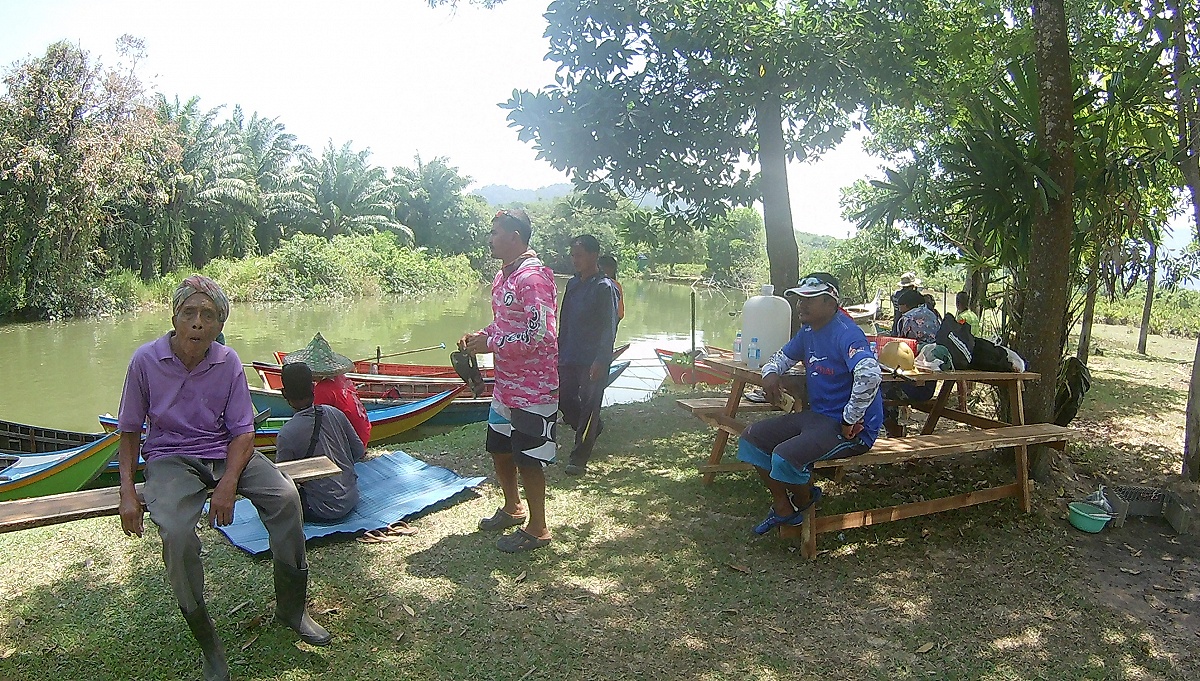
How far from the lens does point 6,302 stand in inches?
833

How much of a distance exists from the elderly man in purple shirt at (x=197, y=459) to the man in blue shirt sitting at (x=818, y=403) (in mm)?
2322

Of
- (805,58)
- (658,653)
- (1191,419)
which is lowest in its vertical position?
(658,653)

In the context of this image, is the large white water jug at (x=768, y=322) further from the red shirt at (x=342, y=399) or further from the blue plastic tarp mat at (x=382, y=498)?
the red shirt at (x=342, y=399)

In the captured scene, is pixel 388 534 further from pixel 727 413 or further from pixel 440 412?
pixel 440 412

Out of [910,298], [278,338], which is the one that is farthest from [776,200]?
[278,338]

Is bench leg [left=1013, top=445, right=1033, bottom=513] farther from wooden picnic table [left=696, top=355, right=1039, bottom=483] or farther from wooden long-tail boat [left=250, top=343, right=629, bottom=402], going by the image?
wooden long-tail boat [left=250, top=343, right=629, bottom=402]

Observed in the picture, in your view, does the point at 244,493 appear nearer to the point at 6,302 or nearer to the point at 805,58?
the point at 805,58

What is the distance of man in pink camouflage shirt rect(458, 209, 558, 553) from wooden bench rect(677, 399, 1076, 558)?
4.24 feet

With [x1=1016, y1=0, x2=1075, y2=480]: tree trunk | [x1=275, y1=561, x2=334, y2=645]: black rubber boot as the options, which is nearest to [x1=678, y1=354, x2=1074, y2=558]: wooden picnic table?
[x1=1016, y1=0, x2=1075, y2=480]: tree trunk

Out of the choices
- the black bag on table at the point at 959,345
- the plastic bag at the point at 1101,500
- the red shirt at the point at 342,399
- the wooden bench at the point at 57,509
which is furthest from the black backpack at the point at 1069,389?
the wooden bench at the point at 57,509

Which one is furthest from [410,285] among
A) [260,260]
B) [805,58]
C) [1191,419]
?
[1191,419]

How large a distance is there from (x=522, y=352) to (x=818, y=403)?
157 cm

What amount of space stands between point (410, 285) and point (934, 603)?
34.9 m

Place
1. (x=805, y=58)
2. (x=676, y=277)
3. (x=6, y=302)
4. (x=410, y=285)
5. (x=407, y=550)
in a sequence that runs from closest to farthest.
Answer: (x=407, y=550)
(x=805, y=58)
(x=6, y=302)
(x=410, y=285)
(x=676, y=277)
